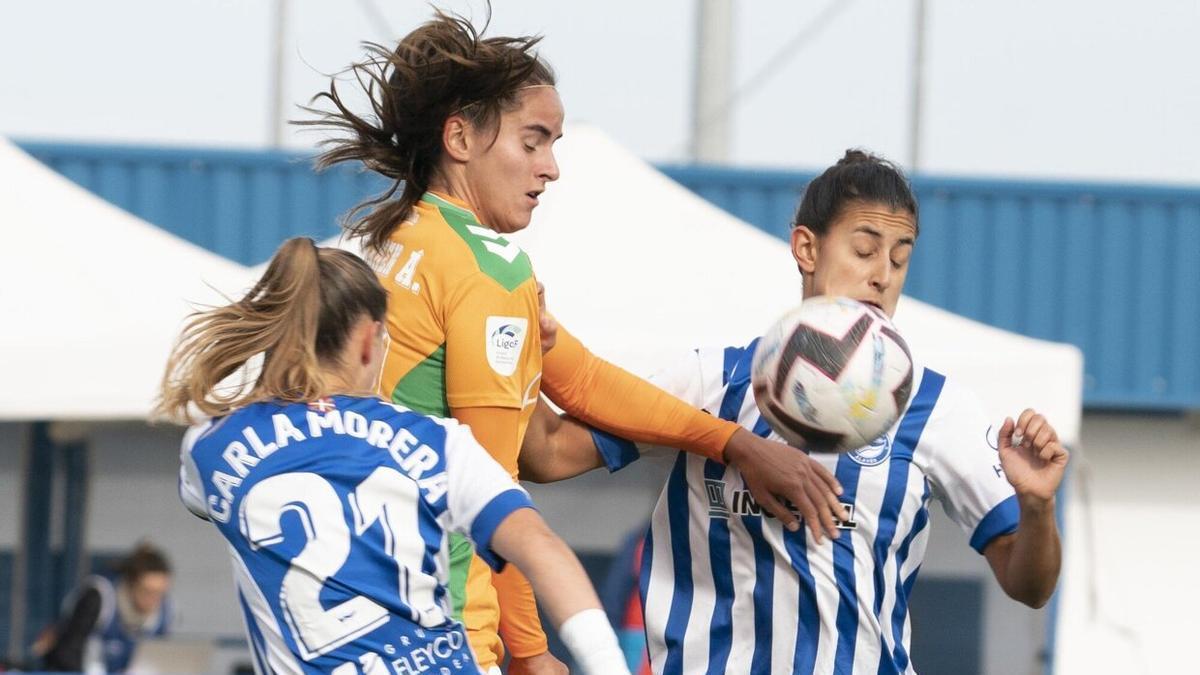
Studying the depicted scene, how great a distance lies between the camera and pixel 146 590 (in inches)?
349

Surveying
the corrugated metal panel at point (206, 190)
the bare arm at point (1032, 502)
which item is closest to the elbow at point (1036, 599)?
the bare arm at point (1032, 502)

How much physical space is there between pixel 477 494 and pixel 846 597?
3.28ft

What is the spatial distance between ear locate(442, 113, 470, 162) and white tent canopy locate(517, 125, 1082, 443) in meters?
3.02

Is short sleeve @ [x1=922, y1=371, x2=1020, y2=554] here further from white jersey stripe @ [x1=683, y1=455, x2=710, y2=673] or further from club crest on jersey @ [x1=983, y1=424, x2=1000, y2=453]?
white jersey stripe @ [x1=683, y1=455, x2=710, y2=673]

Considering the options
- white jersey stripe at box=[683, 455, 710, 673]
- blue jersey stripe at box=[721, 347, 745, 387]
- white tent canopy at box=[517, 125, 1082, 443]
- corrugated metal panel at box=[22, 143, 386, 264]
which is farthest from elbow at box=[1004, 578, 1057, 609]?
corrugated metal panel at box=[22, 143, 386, 264]

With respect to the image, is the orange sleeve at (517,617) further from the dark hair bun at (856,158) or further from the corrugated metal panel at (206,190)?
the corrugated metal panel at (206,190)

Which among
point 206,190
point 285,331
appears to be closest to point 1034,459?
point 285,331

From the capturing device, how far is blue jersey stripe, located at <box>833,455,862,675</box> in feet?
10.7

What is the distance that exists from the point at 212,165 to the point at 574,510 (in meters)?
3.43

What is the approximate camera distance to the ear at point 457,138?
3.31 metres

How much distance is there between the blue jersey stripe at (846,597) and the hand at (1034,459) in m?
0.32

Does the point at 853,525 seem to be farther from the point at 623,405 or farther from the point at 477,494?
the point at 477,494

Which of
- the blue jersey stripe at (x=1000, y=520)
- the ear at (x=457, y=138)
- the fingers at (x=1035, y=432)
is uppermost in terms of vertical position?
the ear at (x=457, y=138)

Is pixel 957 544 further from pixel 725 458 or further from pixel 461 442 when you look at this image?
pixel 461 442
